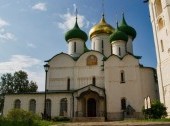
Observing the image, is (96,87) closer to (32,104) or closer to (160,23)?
(32,104)

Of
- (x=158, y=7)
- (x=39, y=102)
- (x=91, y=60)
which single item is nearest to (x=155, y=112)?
(x=91, y=60)

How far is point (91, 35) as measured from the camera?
3372 cm

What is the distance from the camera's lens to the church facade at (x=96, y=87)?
26.1 metres

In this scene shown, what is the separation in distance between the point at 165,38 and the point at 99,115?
1045 cm

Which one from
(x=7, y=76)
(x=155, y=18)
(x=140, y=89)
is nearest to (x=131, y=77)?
(x=140, y=89)

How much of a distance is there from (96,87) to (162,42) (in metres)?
8.19

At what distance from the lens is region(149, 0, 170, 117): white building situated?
2266 cm

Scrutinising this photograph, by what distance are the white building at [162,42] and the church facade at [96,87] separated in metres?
3.29

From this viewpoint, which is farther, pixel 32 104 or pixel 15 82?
pixel 15 82

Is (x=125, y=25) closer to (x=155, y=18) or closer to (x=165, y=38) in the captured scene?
(x=155, y=18)

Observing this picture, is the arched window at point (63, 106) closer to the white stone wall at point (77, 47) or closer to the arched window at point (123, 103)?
the arched window at point (123, 103)

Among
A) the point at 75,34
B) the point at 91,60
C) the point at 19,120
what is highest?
the point at 75,34

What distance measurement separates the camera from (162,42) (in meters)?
24.4

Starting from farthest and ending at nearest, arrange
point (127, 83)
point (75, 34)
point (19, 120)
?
point (75, 34) → point (127, 83) → point (19, 120)
